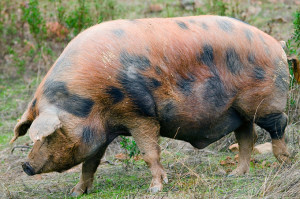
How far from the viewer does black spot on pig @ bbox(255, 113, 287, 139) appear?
609cm

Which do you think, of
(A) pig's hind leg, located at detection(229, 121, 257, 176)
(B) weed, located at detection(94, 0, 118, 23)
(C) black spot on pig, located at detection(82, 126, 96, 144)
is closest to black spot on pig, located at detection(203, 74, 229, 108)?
(A) pig's hind leg, located at detection(229, 121, 257, 176)

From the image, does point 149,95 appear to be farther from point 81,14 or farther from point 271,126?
point 81,14

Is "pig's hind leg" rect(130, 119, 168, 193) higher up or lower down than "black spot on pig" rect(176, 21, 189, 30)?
lower down

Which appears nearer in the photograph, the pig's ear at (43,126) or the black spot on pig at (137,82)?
the pig's ear at (43,126)

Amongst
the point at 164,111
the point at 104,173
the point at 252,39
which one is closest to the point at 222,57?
the point at 252,39

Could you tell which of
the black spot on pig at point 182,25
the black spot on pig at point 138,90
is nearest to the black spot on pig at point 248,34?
the black spot on pig at point 182,25

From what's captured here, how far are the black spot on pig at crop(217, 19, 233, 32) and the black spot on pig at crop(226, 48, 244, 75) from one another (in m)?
0.25

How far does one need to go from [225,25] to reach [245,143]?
1.49 metres

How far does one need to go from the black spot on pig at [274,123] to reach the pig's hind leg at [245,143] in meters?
0.31

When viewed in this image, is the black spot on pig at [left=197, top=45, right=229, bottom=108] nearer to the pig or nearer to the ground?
the pig

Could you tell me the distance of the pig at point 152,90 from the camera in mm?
5230

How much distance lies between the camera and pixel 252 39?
5.92 m

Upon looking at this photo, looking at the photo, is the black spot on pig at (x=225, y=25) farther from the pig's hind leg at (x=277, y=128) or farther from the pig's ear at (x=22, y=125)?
the pig's ear at (x=22, y=125)

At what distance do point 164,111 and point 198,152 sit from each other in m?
2.01
